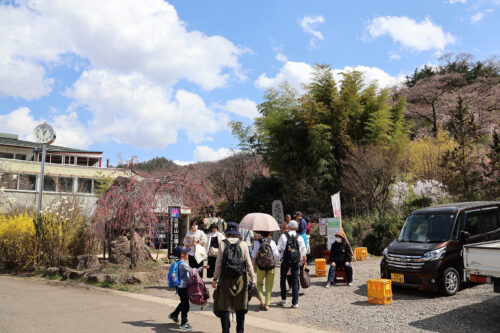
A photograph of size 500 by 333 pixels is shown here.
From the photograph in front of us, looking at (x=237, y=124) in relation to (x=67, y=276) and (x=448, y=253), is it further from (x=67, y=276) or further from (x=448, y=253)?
(x=448, y=253)

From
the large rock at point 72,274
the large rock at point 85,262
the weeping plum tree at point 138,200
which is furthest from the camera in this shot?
the large rock at point 85,262

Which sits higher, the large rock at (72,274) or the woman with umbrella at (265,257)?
the woman with umbrella at (265,257)

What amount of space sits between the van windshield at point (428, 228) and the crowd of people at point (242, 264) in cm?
155

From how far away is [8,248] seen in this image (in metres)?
13.4

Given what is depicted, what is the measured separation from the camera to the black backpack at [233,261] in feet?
16.5

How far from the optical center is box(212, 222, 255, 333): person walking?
16.3 feet

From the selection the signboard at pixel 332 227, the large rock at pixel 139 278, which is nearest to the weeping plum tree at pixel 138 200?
the large rock at pixel 139 278

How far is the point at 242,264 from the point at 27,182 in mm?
32624

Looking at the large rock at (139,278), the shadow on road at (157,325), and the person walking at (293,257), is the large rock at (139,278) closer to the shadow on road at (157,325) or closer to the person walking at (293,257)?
the shadow on road at (157,325)

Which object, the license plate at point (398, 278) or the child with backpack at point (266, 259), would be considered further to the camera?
the license plate at point (398, 278)

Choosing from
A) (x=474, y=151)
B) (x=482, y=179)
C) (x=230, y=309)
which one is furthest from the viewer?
(x=474, y=151)

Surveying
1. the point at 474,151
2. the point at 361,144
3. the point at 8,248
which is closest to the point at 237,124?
the point at 361,144

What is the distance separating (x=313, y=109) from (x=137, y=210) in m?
11.2

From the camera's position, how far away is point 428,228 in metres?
8.79
